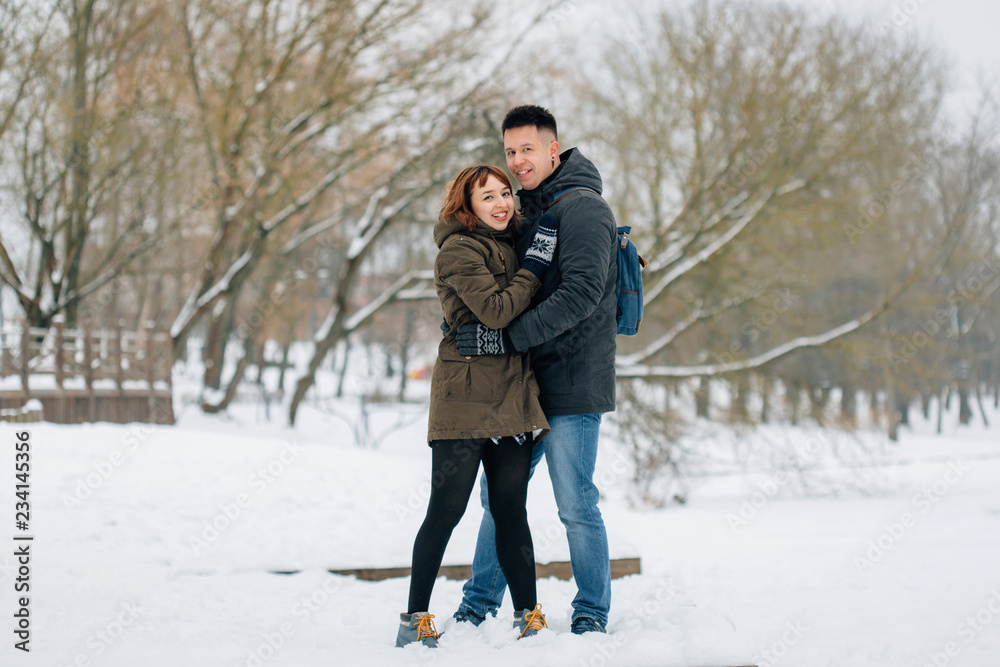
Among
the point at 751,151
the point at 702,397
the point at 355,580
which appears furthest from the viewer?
the point at 751,151

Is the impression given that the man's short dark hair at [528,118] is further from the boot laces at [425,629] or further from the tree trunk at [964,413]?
the tree trunk at [964,413]

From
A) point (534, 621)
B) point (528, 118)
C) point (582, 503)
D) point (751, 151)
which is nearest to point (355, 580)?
point (534, 621)

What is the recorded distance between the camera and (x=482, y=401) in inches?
106

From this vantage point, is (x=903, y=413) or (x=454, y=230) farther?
(x=903, y=413)

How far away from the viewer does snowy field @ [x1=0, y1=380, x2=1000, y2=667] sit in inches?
110

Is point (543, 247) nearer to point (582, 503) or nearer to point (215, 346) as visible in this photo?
point (582, 503)

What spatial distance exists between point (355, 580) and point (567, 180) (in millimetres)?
2627

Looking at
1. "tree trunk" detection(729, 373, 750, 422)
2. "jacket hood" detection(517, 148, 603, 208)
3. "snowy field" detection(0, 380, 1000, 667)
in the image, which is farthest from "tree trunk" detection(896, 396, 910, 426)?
"jacket hood" detection(517, 148, 603, 208)

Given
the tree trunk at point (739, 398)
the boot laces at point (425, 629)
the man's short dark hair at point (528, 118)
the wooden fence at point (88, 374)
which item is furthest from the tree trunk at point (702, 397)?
the boot laces at point (425, 629)

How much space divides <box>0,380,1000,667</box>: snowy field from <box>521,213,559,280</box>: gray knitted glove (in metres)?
1.26

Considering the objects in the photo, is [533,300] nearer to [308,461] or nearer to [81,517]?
[81,517]

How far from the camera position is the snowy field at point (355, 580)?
9.14ft

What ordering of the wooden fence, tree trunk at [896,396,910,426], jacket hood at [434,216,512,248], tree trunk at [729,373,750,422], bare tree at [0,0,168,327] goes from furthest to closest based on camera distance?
tree trunk at [896,396,910,426] → bare tree at [0,0,168,327] → tree trunk at [729,373,750,422] → the wooden fence → jacket hood at [434,216,512,248]

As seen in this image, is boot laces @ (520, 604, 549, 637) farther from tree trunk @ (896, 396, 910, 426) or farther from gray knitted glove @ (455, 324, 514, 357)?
tree trunk @ (896, 396, 910, 426)
